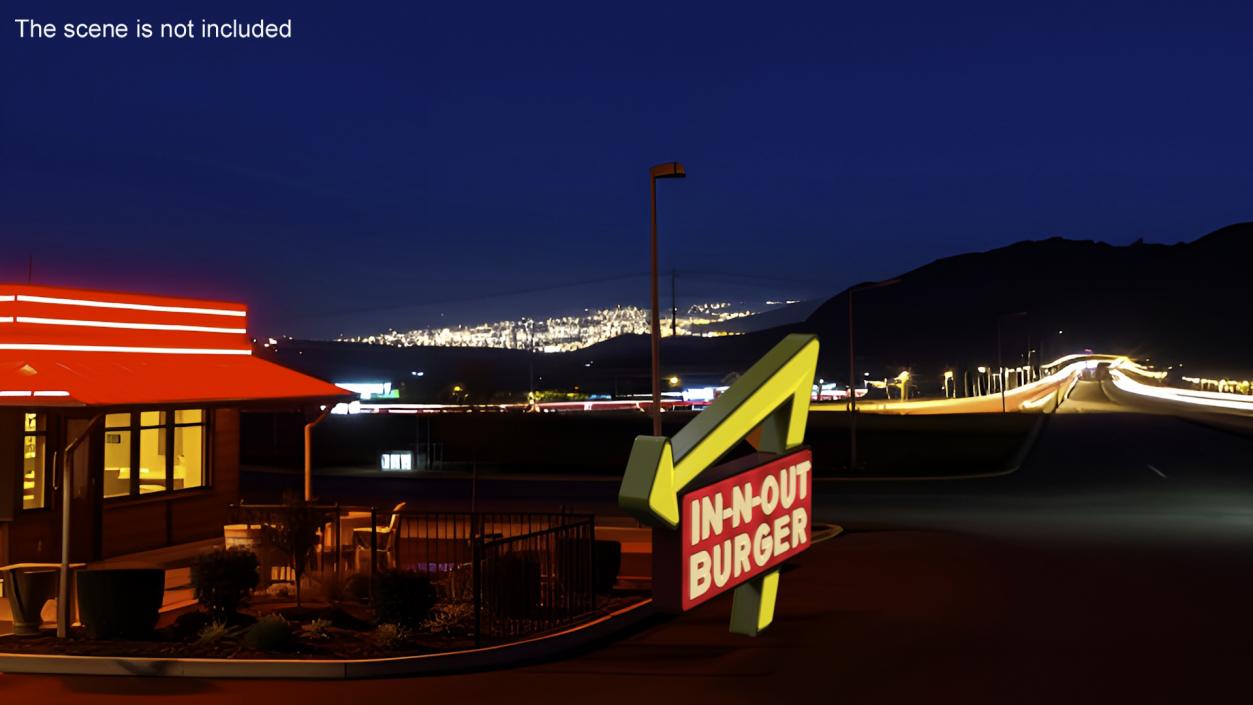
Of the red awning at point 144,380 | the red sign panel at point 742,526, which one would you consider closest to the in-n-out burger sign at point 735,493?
the red sign panel at point 742,526

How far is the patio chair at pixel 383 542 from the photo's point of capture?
671 inches

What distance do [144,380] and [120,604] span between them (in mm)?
6192

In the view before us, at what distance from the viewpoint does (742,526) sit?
12320 millimetres

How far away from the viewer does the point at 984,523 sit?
81.3 feet

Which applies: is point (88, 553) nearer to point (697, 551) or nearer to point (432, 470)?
Result: point (697, 551)

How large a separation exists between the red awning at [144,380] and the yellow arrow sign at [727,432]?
7755 mm

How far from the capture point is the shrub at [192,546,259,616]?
1278cm

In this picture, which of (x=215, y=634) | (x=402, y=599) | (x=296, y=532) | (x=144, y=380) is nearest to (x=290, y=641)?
(x=215, y=634)

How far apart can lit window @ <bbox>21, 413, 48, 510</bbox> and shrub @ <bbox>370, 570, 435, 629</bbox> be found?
24.9 ft

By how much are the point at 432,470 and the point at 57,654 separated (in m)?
34.5

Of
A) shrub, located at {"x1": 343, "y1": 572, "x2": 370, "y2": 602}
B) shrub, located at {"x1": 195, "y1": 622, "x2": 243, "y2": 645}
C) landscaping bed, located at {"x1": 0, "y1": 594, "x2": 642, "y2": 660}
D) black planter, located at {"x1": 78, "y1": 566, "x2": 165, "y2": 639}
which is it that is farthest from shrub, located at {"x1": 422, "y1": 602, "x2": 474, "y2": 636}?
black planter, located at {"x1": 78, "y1": 566, "x2": 165, "y2": 639}

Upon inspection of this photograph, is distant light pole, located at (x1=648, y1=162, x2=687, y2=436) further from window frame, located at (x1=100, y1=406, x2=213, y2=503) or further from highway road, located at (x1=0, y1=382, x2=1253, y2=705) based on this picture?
window frame, located at (x1=100, y1=406, x2=213, y2=503)

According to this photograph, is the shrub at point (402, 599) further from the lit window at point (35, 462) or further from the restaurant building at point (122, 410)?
the lit window at point (35, 462)

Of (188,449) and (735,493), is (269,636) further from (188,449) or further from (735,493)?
(188,449)
